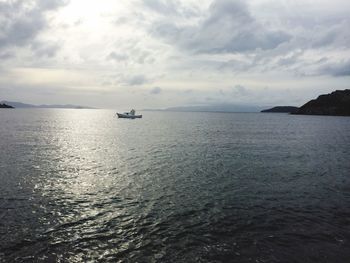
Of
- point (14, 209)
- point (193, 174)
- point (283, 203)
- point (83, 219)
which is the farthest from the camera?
point (193, 174)

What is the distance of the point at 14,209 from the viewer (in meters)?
21.5

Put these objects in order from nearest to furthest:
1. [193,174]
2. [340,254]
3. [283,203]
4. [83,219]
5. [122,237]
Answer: [340,254] → [122,237] → [83,219] → [283,203] → [193,174]

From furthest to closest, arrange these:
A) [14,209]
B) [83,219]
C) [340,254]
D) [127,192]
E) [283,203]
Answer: [127,192]
[283,203]
[14,209]
[83,219]
[340,254]

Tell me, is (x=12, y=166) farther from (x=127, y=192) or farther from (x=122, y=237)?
(x=122, y=237)

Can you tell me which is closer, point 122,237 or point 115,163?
point 122,237

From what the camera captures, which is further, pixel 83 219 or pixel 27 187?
pixel 27 187

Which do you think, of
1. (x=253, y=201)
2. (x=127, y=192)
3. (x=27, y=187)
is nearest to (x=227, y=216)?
(x=253, y=201)

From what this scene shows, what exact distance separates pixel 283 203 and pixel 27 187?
22.5m

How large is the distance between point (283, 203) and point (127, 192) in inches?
523

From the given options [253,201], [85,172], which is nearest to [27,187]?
[85,172]

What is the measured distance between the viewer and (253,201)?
24578 mm

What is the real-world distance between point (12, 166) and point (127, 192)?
18.2m

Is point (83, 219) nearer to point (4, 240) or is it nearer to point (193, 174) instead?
point (4, 240)

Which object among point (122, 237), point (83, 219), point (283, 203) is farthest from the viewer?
point (283, 203)
